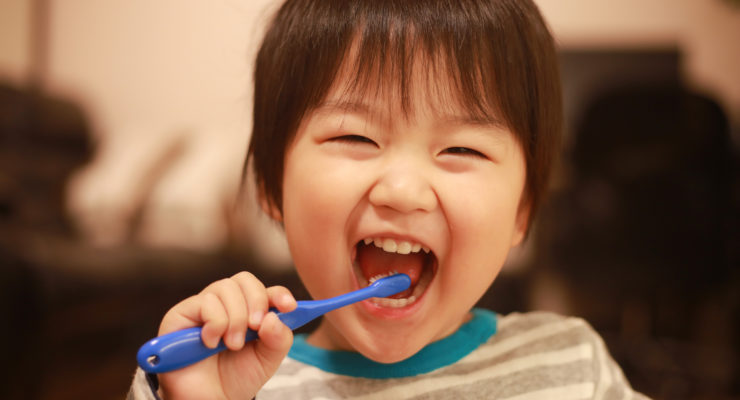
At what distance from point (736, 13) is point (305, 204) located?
6.80 ft

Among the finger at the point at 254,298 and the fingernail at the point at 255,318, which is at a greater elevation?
the finger at the point at 254,298

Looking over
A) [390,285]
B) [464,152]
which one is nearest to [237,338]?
[390,285]

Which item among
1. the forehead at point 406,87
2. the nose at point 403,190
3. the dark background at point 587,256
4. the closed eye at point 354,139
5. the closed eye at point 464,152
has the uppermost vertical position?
the forehead at point 406,87

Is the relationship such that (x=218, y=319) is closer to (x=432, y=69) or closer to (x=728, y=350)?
(x=432, y=69)

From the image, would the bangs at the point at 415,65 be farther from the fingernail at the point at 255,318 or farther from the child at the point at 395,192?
the fingernail at the point at 255,318

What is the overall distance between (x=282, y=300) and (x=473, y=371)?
0.25 metres

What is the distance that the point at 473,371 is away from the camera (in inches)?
21.5

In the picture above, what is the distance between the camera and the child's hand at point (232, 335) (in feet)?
1.28

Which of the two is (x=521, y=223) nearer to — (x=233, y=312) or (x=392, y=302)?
(x=392, y=302)

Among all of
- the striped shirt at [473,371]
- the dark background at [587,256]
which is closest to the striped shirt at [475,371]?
the striped shirt at [473,371]

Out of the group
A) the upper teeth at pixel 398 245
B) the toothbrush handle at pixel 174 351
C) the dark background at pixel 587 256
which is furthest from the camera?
the dark background at pixel 587 256

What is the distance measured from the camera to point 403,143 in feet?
1.51

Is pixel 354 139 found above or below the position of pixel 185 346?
above

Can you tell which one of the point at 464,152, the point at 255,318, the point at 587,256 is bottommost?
the point at 587,256
